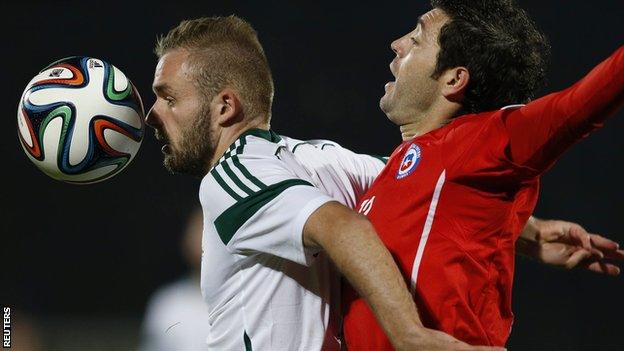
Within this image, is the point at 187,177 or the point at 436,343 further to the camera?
the point at 187,177

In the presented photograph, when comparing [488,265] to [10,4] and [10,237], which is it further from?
[10,4]

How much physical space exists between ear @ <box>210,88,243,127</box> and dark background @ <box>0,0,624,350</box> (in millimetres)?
2728

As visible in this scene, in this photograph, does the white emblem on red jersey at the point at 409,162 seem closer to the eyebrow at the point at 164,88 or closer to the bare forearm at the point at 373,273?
the bare forearm at the point at 373,273

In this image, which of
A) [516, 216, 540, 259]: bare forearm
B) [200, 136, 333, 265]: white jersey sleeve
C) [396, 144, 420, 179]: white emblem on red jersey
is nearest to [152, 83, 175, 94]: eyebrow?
[200, 136, 333, 265]: white jersey sleeve

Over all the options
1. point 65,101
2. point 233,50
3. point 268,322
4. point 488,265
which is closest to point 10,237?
point 65,101

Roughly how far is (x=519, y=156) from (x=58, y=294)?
154 inches

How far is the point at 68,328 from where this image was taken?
5.25 m

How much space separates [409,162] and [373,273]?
459 millimetres

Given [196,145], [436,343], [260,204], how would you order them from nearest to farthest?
[436,343] < [260,204] < [196,145]

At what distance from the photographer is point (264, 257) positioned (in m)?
2.32

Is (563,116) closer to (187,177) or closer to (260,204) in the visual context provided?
(260,204)

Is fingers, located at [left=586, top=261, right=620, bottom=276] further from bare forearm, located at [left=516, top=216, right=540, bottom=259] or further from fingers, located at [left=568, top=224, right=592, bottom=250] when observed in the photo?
bare forearm, located at [left=516, top=216, right=540, bottom=259]

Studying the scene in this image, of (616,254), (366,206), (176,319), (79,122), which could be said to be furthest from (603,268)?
(176,319)

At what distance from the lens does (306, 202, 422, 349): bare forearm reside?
76.3 inches
